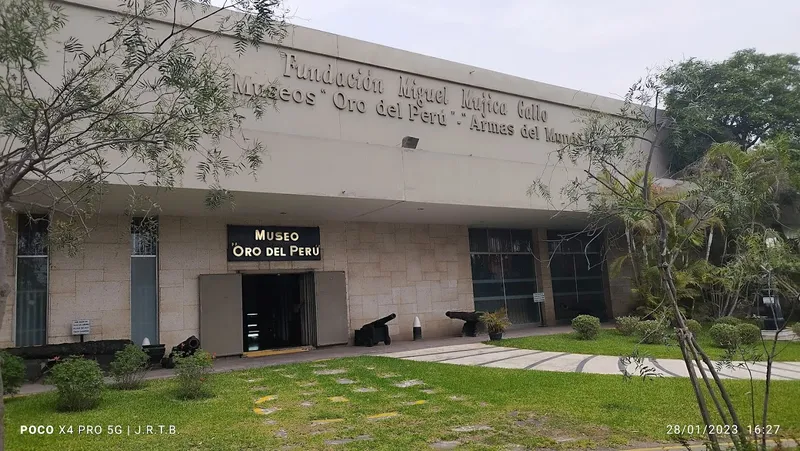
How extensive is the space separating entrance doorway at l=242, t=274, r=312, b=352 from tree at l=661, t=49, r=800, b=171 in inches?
575

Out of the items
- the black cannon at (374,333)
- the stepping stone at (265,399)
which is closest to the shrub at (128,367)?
the stepping stone at (265,399)

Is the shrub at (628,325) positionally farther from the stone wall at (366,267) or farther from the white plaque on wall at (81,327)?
the white plaque on wall at (81,327)

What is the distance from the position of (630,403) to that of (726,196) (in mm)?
3416

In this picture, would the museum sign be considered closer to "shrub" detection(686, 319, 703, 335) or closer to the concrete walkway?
the concrete walkway

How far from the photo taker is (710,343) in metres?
13.4

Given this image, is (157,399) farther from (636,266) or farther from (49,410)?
(636,266)

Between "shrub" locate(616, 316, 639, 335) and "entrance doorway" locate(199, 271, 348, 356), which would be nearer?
"entrance doorway" locate(199, 271, 348, 356)

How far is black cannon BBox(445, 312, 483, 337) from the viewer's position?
16312 mm

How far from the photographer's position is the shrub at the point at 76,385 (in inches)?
297

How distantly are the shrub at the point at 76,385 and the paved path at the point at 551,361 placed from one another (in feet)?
20.2

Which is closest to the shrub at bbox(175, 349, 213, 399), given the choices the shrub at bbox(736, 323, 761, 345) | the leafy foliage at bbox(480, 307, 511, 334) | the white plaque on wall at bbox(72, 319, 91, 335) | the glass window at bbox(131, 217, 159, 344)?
the white plaque on wall at bbox(72, 319, 91, 335)

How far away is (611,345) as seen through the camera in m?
13.4

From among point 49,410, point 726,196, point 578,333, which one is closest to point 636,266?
point 578,333

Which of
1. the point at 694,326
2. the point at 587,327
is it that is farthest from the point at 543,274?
the point at 694,326
